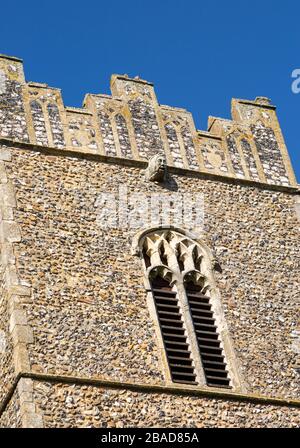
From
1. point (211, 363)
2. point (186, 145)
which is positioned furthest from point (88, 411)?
point (186, 145)

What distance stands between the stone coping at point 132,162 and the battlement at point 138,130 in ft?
0.30

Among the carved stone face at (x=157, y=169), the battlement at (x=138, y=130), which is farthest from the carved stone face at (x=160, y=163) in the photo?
the battlement at (x=138, y=130)

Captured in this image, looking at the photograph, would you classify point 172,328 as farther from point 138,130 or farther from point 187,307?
point 138,130

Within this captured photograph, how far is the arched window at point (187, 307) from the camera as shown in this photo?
1922cm

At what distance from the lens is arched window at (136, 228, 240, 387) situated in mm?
19219

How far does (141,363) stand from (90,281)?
1541 mm

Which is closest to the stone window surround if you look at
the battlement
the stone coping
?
the stone coping

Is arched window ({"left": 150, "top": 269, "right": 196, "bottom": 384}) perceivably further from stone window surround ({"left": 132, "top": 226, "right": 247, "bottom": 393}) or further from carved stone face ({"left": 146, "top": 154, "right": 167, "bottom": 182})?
carved stone face ({"left": 146, "top": 154, "right": 167, "bottom": 182})

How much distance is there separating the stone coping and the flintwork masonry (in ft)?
0.07

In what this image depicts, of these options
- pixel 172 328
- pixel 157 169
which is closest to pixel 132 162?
pixel 157 169

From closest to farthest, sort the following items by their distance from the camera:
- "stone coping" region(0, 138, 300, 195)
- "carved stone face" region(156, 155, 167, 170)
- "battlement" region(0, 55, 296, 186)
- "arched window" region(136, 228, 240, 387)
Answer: "arched window" region(136, 228, 240, 387) → "stone coping" region(0, 138, 300, 195) → "carved stone face" region(156, 155, 167, 170) → "battlement" region(0, 55, 296, 186)

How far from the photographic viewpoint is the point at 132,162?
21.5 meters

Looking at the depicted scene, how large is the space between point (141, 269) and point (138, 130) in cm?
304

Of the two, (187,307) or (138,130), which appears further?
(138,130)
